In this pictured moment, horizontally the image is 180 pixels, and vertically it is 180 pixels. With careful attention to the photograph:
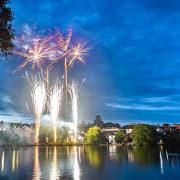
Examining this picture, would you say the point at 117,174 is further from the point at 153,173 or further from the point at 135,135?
the point at 135,135

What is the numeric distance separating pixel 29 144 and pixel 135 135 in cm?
7205

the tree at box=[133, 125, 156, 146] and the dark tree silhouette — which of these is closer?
the dark tree silhouette

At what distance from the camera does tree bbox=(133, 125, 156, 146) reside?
563ft

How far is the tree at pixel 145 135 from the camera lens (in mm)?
171750

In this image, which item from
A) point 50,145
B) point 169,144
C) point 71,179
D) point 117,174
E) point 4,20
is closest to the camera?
point 4,20

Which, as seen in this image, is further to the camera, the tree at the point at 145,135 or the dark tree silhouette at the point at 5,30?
the tree at the point at 145,135

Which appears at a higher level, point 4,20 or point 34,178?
point 4,20

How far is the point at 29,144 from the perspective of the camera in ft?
652

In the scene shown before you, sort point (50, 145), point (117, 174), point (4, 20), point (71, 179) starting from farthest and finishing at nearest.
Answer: point (50, 145) → point (117, 174) → point (71, 179) → point (4, 20)

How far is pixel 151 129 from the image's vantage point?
569ft

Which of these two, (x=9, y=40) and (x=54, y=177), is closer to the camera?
(x=9, y=40)

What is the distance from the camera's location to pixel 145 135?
172750 millimetres

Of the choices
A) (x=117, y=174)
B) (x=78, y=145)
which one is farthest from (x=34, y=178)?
(x=78, y=145)

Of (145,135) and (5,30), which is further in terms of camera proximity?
(145,135)
